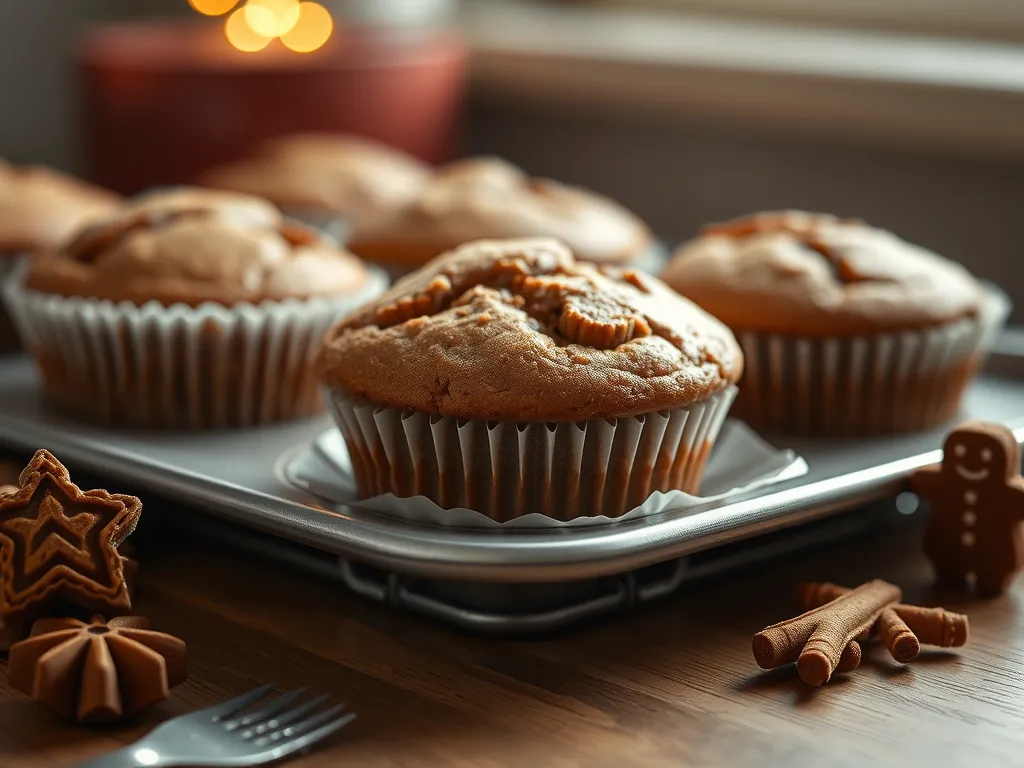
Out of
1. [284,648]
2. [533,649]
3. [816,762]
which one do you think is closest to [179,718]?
[284,648]

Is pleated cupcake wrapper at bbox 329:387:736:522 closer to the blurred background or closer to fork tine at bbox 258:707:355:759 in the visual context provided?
fork tine at bbox 258:707:355:759

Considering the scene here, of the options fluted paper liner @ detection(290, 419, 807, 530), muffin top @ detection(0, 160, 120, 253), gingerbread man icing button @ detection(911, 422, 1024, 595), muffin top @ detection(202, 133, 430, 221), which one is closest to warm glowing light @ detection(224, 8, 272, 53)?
muffin top @ detection(202, 133, 430, 221)

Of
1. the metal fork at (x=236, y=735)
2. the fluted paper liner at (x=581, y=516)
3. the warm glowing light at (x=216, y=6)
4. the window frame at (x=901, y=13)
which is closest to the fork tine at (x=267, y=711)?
the metal fork at (x=236, y=735)

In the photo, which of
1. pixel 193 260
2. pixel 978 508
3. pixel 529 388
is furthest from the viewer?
pixel 193 260

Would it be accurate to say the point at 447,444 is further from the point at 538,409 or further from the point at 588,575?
the point at 588,575

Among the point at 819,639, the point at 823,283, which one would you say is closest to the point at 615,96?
the point at 823,283

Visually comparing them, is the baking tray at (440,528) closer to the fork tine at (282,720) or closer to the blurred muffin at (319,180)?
the fork tine at (282,720)

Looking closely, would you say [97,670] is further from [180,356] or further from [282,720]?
[180,356]
